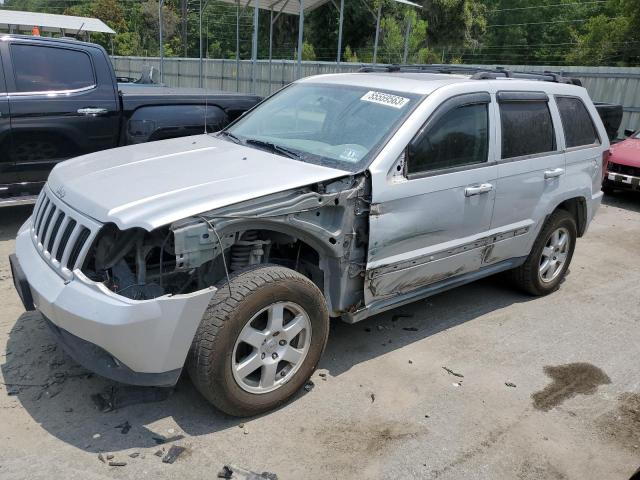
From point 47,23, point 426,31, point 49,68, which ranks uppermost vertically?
point 426,31

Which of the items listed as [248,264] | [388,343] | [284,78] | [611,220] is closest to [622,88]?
[611,220]

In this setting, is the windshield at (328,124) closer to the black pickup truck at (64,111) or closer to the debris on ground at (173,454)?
the debris on ground at (173,454)

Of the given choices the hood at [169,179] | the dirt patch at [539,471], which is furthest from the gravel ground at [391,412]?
the hood at [169,179]

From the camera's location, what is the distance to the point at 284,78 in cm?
2045

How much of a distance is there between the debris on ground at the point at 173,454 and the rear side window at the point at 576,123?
393 centimetres

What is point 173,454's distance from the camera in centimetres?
293

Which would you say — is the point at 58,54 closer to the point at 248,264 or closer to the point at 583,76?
the point at 248,264

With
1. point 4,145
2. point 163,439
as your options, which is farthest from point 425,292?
point 4,145

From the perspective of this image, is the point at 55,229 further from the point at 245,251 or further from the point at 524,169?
the point at 524,169

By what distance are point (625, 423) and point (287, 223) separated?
2.36m

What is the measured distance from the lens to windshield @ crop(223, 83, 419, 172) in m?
3.71

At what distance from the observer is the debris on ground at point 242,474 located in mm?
2807

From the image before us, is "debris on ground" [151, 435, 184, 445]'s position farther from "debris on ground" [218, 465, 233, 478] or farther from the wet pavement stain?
the wet pavement stain

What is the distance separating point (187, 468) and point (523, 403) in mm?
2077
